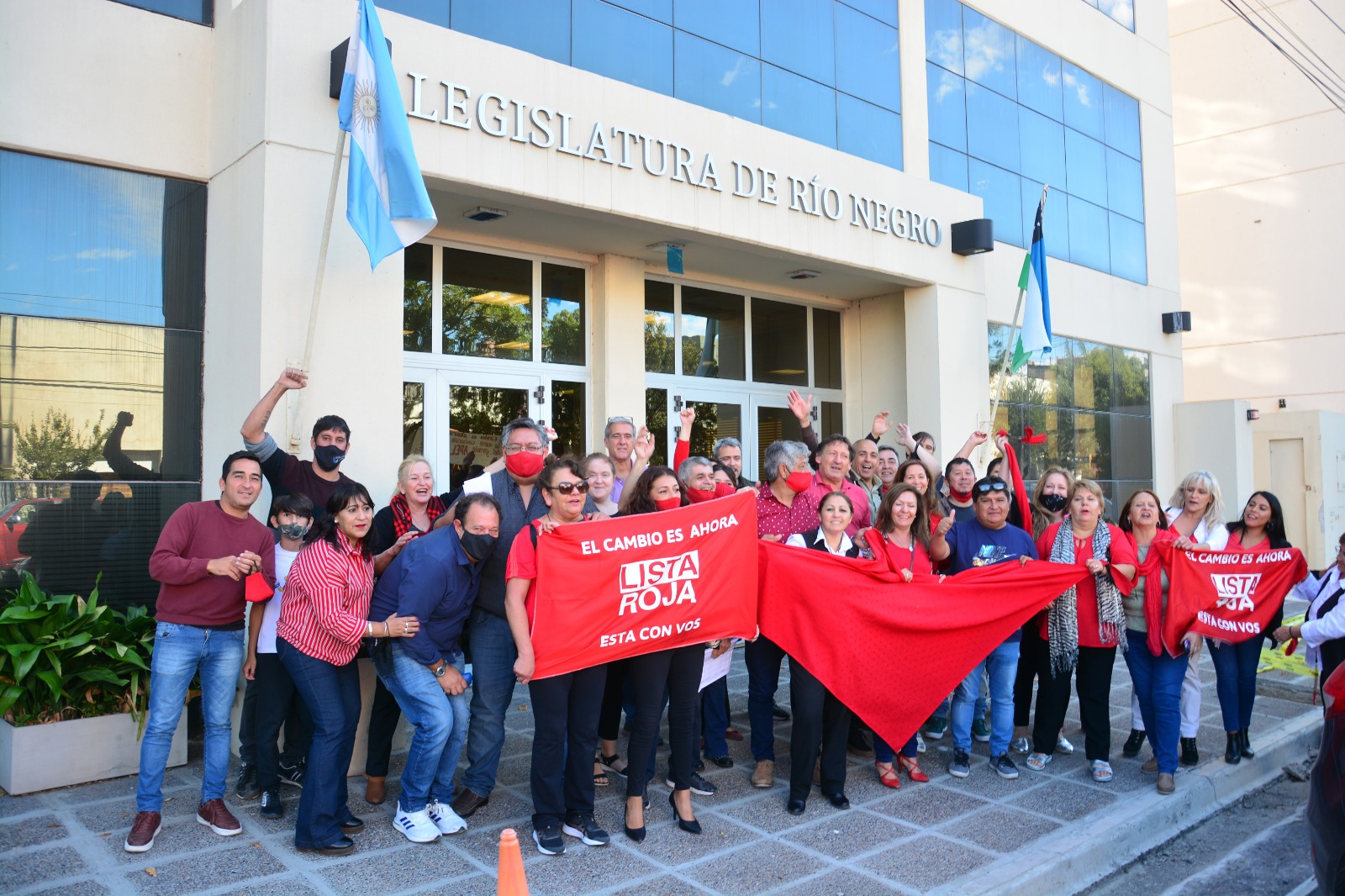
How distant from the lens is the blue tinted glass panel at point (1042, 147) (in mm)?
14930

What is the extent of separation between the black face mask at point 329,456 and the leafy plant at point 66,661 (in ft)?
5.39

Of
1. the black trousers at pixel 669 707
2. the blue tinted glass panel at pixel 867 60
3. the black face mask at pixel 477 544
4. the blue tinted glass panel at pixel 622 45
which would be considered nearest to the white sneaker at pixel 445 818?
the black trousers at pixel 669 707

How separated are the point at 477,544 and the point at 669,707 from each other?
1.36 metres

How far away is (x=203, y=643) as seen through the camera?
5.05 m

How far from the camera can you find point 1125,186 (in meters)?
17.2

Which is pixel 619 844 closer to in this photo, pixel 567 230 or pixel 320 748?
pixel 320 748

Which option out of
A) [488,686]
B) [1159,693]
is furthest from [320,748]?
[1159,693]

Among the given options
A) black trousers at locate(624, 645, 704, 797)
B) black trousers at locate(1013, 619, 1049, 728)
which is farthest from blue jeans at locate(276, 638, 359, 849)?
black trousers at locate(1013, 619, 1049, 728)

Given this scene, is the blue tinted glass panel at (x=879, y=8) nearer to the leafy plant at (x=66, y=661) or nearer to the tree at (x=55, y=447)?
the tree at (x=55, y=447)

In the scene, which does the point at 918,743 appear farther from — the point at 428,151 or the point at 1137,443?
the point at 1137,443

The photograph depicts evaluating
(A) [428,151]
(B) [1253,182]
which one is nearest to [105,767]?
(A) [428,151]

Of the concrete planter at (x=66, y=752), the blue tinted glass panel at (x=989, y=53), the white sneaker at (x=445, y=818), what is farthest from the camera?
the blue tinted glass panel at (x=989, y=53)

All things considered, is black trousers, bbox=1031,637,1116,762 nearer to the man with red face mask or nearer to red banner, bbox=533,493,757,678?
red banner, bbox=533,493,757,678

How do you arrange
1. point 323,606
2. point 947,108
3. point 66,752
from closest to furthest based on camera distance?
point 323,606, point 66,752, point 947,108
